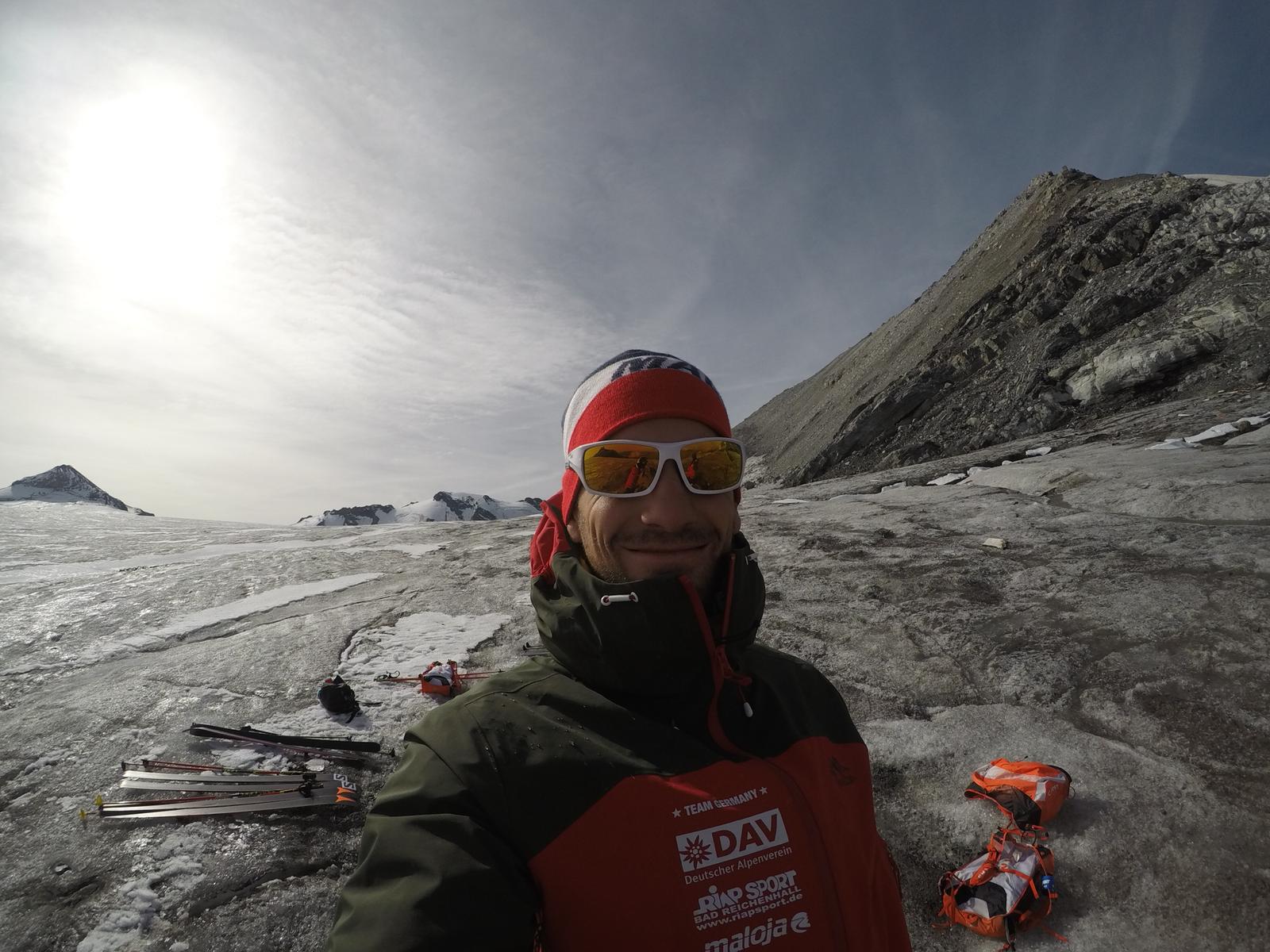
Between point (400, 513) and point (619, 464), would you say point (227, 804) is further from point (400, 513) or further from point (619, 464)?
point (400, 513)

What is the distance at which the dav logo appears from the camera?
1.48 metres

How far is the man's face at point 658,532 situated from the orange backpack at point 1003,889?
215cm

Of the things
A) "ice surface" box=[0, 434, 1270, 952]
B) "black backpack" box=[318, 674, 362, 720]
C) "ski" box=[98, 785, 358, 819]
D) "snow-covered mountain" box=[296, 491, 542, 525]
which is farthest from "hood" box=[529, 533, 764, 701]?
"snow-covered mountain" box=[296, 491, 542, 525]

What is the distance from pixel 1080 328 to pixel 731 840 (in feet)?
95.7

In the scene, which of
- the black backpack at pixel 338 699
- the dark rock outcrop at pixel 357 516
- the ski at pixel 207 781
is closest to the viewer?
the ski at pixel 207 781

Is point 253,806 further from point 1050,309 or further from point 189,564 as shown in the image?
point 1050,309

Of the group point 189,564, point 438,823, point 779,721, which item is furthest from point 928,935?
point 189,564

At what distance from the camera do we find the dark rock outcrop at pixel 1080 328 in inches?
671

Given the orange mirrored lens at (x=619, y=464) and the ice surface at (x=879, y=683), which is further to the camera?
the ice surface at (x=879, y=683)

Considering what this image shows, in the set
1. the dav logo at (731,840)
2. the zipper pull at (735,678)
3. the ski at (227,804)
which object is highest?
the zipper pull at (735,678)

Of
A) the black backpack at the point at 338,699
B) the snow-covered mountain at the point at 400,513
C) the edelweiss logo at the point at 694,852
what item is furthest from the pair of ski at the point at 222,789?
the snow-covered mountain at the point at 400,513

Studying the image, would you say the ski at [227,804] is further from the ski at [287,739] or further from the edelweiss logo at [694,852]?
the edelweiss logo at [694,852]

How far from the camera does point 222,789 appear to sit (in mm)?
3021

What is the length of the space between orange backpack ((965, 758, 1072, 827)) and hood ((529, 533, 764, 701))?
2318mm
